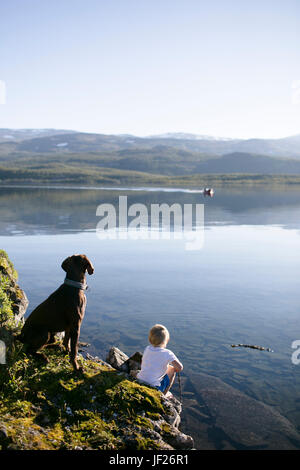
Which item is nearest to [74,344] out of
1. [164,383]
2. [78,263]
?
[78,263]

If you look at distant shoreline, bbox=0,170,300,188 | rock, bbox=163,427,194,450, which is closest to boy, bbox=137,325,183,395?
rock, bbox=163,427,194,450

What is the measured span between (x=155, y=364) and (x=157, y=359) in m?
0.12

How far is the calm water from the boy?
82.1 inches

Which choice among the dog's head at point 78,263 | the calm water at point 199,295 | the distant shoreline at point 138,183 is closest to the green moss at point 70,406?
the dog's head at point 78,263

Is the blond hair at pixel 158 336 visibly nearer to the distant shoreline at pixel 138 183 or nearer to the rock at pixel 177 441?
the rock at pixel 177 441

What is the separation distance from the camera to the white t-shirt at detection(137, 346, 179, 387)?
652 centimetres

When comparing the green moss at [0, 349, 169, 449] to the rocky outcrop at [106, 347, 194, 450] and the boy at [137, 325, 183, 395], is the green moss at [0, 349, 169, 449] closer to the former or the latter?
the rocky outcrop at [106, 347, 194, 450]

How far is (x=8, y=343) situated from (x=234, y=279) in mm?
11372

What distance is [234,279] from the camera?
52.1 ft

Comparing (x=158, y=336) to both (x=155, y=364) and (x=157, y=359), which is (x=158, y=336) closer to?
(x=157, y=359)

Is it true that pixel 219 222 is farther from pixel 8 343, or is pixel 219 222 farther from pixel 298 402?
pixel 8 343

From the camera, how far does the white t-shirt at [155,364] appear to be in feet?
21.4

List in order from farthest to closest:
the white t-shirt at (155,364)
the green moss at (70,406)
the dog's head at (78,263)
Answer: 1. the white t-shirt at (155,364)
2. the dog's head at (78,263)
3. the green moss at (70,406)

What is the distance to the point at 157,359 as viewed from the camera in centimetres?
659
